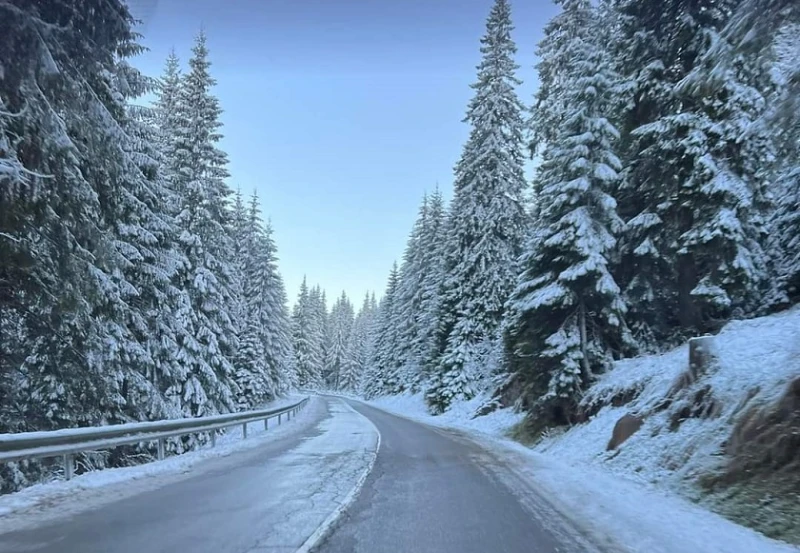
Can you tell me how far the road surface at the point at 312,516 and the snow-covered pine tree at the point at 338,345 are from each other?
92466mm

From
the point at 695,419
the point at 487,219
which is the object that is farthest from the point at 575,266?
the point at 487,219

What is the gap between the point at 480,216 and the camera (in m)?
31.8

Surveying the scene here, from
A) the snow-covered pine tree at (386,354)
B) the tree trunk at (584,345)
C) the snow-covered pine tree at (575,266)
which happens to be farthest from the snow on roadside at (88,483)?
the snow-covered pine tree at (386,354)

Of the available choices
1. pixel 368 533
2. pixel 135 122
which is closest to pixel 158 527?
pixel 368 533

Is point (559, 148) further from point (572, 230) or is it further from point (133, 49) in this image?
point (133, 49)

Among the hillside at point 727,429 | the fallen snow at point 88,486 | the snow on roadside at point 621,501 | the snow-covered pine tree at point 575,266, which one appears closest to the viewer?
the snow on roadside at point 621,501

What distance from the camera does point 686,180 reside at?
14.9 metres

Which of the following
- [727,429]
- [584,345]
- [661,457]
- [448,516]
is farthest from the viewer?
[584,345]

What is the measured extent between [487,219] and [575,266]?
Answer: 15167 mm

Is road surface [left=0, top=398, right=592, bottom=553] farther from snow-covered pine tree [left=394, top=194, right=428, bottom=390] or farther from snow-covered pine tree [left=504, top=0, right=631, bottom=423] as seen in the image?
snow-covered pine tree [left=394, top=194, right=428, bottom=390]

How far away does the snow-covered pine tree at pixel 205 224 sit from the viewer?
23312 millimetres

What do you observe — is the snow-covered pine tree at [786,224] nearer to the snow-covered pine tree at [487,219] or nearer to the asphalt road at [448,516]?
the asphalt road at [448,516]

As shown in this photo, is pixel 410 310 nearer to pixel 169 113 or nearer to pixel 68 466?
pixel 169 113

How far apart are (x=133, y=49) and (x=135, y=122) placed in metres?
5.84
